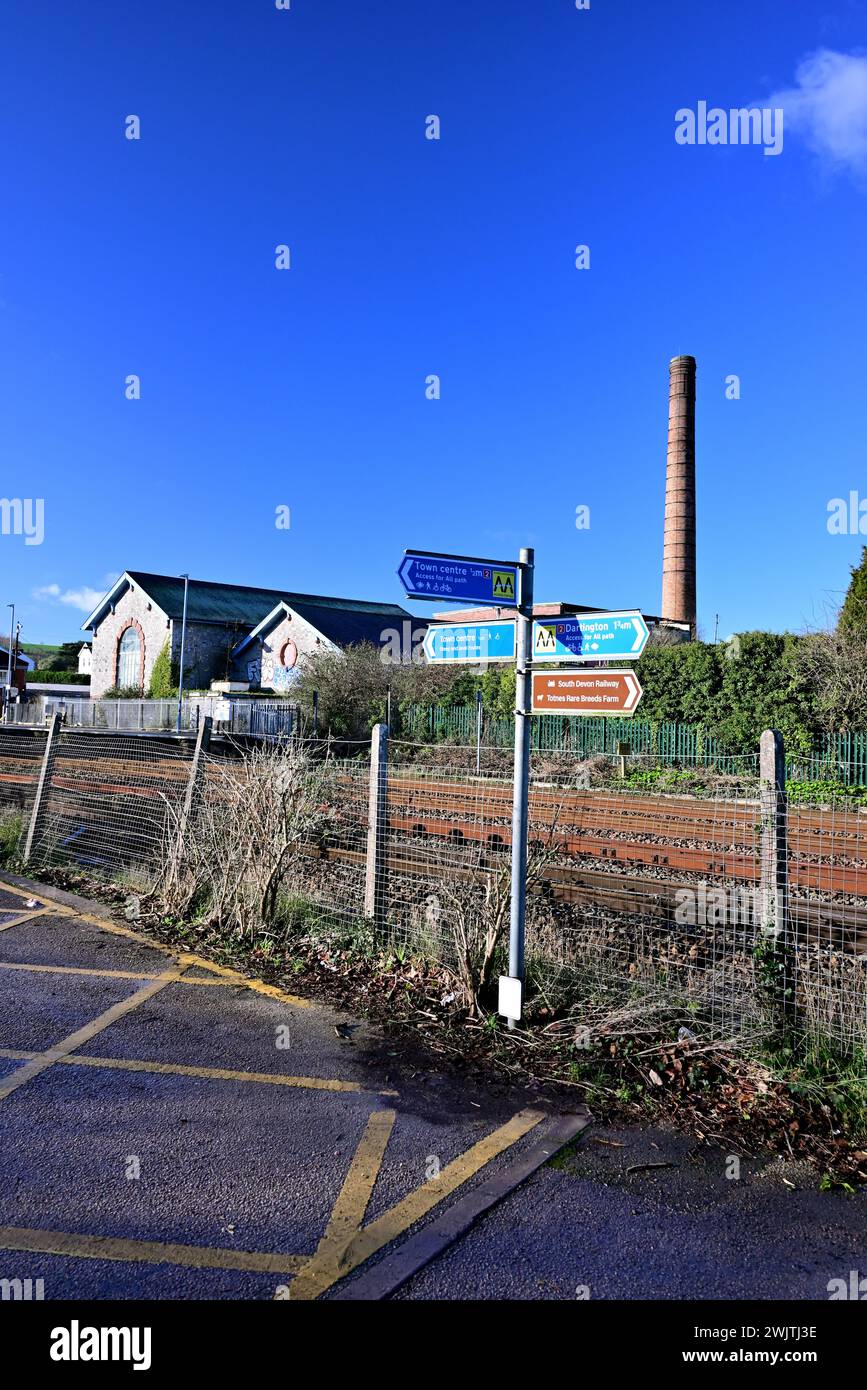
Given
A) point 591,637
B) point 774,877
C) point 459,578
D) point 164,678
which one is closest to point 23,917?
point 459,578

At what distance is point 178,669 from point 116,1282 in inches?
1733

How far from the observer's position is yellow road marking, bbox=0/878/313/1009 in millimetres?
5809

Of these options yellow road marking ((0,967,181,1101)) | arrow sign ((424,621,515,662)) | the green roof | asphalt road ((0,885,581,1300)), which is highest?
the green roof

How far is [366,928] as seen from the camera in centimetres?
648

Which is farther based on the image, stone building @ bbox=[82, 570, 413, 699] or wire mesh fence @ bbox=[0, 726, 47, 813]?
stone building @ bbox=[82, 570, 413, 699]

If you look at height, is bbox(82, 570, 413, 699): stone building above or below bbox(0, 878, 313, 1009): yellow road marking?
above

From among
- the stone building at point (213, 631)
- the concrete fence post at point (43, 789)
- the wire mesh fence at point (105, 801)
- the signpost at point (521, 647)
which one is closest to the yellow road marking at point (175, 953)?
the wire mesh fence at point (105, 801)

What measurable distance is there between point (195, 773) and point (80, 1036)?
323cm

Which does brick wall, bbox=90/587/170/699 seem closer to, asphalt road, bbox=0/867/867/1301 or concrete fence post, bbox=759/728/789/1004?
asphalt road, bbox=0/867/867/1301

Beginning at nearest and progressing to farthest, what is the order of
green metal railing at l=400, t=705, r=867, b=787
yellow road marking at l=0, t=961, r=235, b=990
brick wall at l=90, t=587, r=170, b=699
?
yellow road marking at l=0, t=961, r=235, b=990 → green metal railing at l=400, t=705, r=867, b=787 → brick wall at l=90, t=587, r=170, b=699

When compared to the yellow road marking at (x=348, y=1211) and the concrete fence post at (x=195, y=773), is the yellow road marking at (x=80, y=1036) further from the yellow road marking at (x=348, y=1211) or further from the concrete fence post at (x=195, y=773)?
the yellow road marking at (x=348, y=1211)

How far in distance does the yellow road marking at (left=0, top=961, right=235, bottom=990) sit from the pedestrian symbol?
336cm

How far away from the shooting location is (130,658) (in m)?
49.1

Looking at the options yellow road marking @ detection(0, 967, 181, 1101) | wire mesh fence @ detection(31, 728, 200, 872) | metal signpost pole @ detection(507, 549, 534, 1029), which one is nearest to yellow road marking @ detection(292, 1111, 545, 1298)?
metal signpost pole @ detection(507, 549, 534, 1029)
